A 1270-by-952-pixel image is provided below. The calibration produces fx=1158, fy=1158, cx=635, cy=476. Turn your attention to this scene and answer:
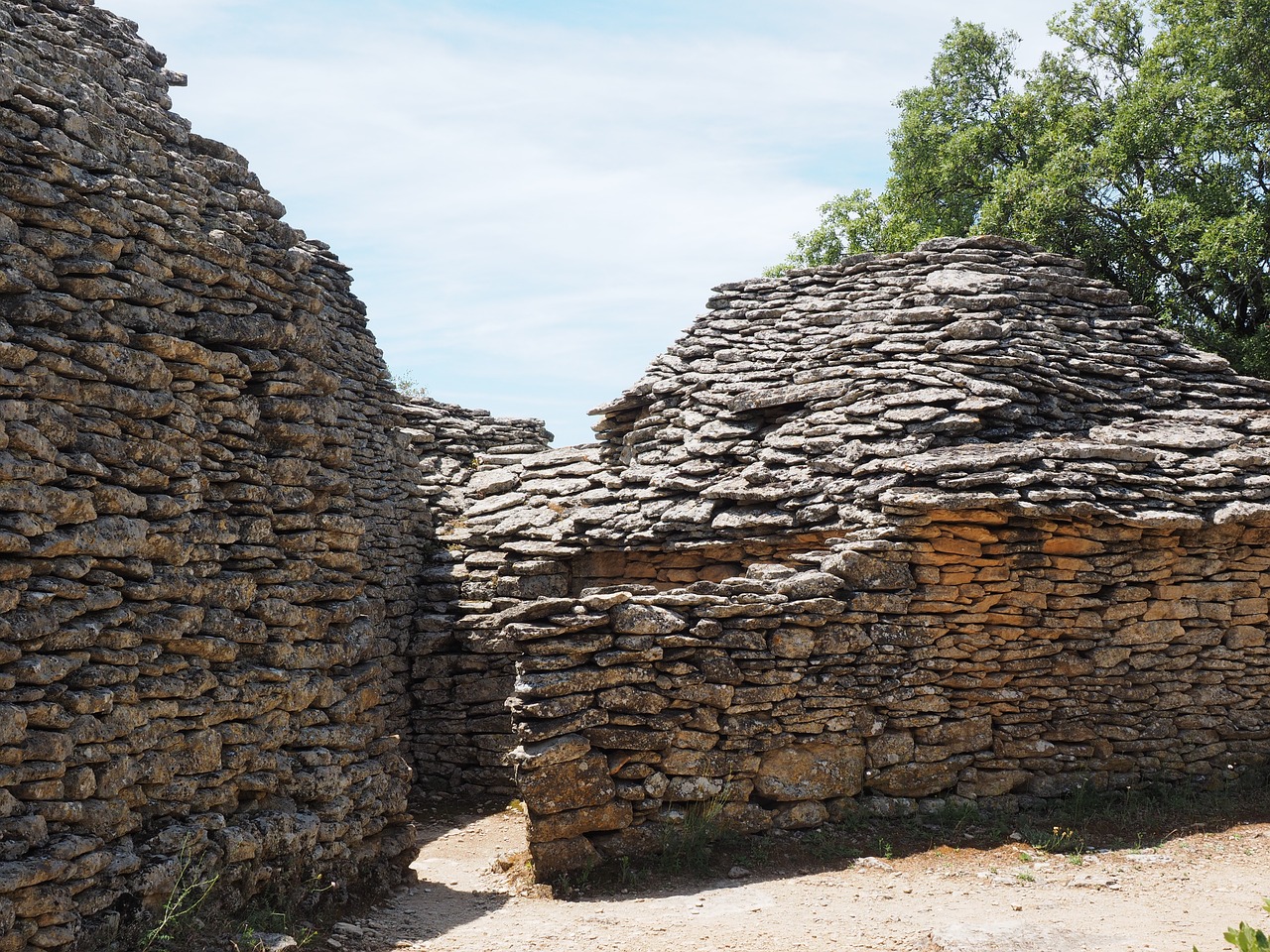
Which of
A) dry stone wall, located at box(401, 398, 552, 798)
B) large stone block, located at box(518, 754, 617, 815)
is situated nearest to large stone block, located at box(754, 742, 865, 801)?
large stone block, located at box(518, 754, 617, 815)

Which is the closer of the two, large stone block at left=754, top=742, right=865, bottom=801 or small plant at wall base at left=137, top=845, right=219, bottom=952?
small plant at wall base at left=137, top=845, right=219, bottom=952

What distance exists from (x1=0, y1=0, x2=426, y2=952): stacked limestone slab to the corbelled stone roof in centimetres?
402

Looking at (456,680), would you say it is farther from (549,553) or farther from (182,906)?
(182,906)

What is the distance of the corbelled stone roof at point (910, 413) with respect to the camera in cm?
909

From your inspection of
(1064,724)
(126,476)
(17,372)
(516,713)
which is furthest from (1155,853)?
(17,372)

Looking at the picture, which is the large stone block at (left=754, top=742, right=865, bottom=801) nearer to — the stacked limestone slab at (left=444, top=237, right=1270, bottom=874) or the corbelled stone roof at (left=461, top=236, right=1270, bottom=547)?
the stacked limestone slab at (left=444, top=237, right=1270, bottom=874)

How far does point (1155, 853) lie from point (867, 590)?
2.58 m

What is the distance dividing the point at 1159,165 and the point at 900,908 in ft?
44.8

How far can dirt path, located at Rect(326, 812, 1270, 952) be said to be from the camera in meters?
6.24

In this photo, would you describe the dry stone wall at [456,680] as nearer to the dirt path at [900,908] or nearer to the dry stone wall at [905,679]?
the dirt path at [900,908]

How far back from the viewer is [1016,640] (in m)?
8.82

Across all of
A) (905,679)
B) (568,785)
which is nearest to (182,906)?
(568,785)

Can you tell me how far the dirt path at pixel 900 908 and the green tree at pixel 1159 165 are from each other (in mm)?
10097

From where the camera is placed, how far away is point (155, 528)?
220 inches
